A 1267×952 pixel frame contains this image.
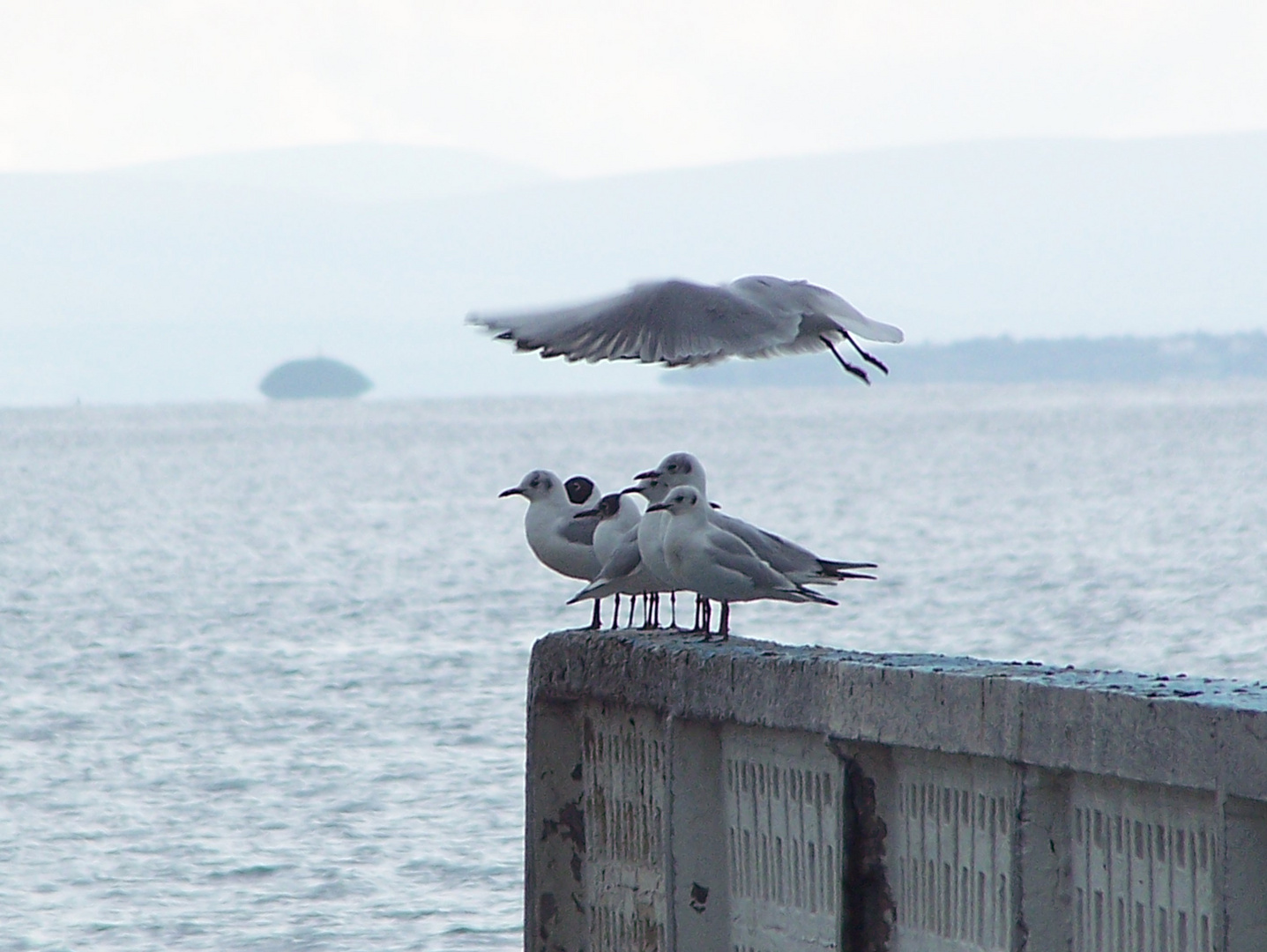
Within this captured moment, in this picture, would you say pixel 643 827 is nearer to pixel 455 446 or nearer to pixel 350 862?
pixel 350 862

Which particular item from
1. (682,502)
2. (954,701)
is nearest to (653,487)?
(682,502)

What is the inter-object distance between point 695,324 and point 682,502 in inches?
33.0

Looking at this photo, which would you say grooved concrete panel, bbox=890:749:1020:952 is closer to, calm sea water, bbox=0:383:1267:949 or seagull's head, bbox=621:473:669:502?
seagull's head, bbox=621:473:669:502

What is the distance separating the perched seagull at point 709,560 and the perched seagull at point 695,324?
0.64 meters

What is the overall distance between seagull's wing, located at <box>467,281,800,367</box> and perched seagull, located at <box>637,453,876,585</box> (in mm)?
323

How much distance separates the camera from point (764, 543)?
21.6 feet

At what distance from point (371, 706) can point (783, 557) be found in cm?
1474

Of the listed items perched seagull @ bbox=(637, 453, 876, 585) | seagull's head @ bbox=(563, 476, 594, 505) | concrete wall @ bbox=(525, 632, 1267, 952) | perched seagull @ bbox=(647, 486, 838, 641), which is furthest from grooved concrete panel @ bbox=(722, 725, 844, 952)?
seagull's head @ bbox=(563, 476, 594, 505)

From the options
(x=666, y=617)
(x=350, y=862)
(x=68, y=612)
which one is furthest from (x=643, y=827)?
(x=68, y=612)

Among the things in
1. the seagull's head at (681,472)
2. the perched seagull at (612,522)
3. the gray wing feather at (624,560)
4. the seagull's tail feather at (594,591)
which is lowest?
the seagull's tail feather at (594,591)

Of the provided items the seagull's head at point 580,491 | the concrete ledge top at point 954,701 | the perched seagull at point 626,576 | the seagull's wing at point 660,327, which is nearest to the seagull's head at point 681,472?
the perched seagull at point 626,576

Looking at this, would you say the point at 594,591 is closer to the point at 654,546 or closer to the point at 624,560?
the point at 624,560

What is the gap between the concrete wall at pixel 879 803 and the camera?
4422mm

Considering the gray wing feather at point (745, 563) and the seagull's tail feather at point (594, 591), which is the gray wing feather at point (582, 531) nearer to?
the seagull's tail feather at point (594, 591)
